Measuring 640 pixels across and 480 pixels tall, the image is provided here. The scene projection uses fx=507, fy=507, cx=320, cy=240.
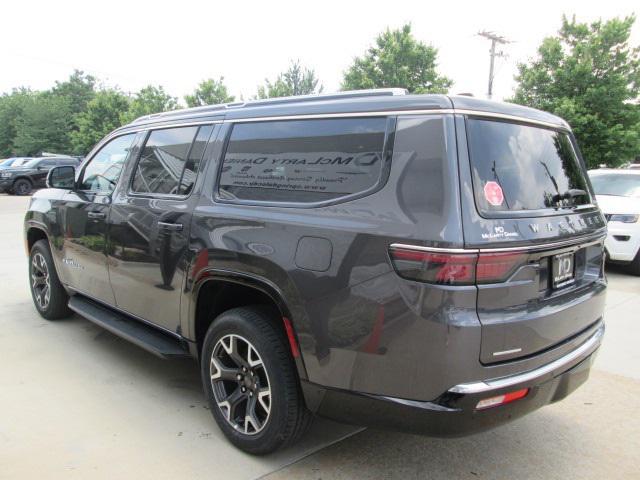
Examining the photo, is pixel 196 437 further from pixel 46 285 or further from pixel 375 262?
pixel 46 285


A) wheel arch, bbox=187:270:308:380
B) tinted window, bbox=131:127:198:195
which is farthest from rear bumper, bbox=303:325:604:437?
tinted window, bbox=131:127:198:195

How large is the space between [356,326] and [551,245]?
3.14ft

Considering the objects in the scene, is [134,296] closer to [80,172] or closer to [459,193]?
[80,172]

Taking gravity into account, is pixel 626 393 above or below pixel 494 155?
below

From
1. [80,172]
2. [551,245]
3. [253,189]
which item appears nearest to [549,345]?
[551,245]

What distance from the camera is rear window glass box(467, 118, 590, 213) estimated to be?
2186mm

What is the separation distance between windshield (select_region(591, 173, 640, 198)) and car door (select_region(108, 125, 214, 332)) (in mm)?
7450

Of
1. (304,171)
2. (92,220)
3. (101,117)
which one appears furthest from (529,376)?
(101,117)

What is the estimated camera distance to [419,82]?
25719mm

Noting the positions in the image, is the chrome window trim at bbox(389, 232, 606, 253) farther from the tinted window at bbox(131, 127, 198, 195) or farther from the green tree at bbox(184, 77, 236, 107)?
the green tree at bbox(184, 77, 236, 107)

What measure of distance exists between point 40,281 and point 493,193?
4.67m

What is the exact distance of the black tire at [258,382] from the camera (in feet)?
8.39

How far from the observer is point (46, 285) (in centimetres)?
505

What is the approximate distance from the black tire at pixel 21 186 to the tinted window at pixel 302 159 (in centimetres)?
2308
